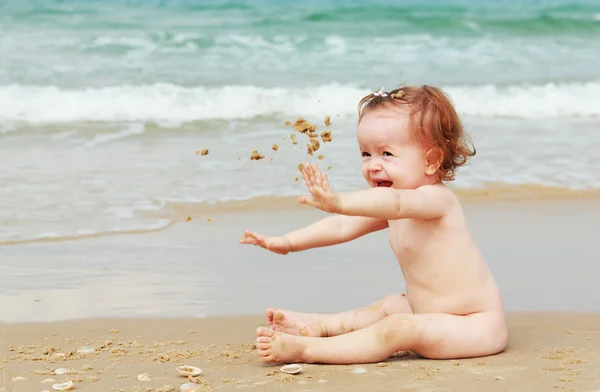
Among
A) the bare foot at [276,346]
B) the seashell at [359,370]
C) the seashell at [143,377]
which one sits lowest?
the seashell at [359,370]

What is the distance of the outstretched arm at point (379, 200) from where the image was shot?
2.88 meters

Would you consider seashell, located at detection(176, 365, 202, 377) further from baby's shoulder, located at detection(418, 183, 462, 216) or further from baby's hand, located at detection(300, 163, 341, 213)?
baby's shoulder, located at detection(418, 183, 462, 216)

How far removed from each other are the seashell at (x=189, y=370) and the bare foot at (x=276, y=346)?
217 mm

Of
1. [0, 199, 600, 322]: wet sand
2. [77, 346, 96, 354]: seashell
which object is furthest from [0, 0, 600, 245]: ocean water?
[77, 346, 96, 354]: seashell

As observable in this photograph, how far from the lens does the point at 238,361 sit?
3.37 metres

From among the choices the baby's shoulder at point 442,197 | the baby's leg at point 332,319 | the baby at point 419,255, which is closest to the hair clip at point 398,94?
the baby at point 419,255

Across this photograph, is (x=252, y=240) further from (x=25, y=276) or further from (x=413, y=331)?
(x=25, y=276)

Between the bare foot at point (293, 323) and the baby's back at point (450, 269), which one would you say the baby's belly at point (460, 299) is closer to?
the baby's back at point (450, 269)

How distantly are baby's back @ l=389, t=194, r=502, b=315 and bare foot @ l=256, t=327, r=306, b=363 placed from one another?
0.53 meters

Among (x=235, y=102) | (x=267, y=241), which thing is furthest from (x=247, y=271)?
(x=235, y=102)

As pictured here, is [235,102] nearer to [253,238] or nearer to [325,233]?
[325,233]

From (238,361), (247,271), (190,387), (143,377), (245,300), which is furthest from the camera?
(247,271)

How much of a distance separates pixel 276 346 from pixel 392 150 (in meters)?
0.81

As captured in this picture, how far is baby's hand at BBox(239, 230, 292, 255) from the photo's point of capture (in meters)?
3.39
